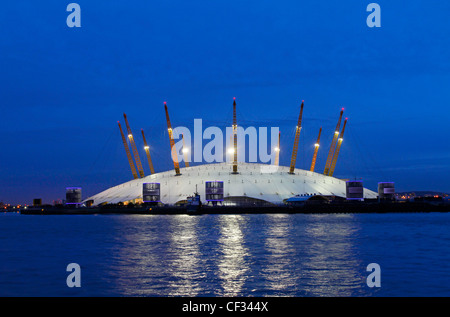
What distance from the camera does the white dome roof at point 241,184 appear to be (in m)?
158

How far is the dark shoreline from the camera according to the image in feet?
496

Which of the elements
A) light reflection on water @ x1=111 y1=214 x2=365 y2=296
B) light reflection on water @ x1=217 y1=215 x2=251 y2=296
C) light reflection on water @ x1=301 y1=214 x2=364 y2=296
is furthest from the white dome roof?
light reflection on water @ x1=301 y1=214 x2=364 y2=296

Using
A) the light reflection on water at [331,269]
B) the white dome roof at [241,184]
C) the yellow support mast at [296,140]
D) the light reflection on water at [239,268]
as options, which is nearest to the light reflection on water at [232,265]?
the light reflection on water at [239,268]

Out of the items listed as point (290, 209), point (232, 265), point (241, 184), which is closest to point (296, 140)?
point (241, 184)

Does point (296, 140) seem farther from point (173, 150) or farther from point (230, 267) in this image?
point (230, 267)

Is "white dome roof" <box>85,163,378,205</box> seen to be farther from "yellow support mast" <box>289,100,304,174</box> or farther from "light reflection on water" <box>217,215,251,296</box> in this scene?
"light reflection on water" <box>217,215,251,296</box>

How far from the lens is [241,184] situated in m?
161
